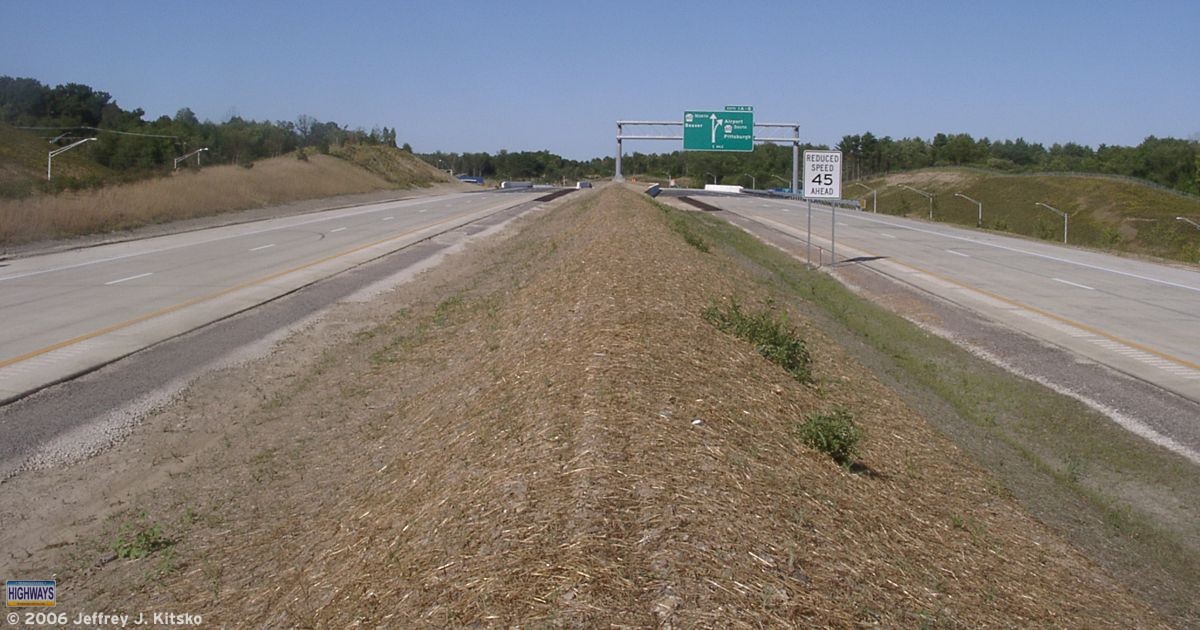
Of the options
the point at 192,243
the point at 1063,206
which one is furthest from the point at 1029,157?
the point at 192,243

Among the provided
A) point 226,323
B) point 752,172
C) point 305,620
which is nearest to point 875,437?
point 305,620

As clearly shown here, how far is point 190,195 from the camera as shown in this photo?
154 feet

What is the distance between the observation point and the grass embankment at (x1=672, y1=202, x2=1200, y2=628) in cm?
780

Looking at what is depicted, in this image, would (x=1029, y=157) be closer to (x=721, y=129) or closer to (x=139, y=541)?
(x=721, y=129)

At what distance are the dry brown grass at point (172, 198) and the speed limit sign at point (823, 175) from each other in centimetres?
2338

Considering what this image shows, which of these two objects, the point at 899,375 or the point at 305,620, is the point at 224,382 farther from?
the point at 899,375

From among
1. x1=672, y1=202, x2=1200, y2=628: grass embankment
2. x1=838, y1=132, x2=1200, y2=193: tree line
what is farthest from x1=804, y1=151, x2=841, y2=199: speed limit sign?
x1=838, y1=132, x2=1200, y2=193: tree line

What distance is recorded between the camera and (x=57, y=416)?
410 inches

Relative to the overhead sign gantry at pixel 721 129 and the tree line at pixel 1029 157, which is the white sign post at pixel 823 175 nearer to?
the overhead sign gantry at pixel 721 129

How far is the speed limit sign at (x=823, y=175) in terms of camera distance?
29750 mm

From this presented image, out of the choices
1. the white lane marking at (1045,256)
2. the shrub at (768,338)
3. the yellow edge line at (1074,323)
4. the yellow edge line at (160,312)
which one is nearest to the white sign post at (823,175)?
the yellow edge line at (1074,323)

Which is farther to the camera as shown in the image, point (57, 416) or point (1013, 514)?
point (57, 416)

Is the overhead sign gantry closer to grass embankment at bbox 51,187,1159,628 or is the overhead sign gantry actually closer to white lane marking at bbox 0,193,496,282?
white lane marking at bbox 0,193,496,282

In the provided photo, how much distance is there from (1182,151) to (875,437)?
13117 centimetres
